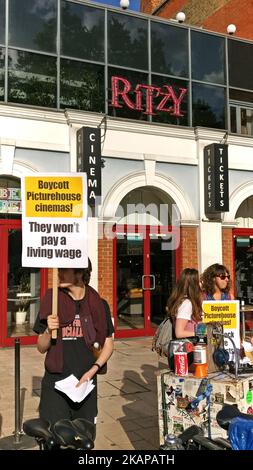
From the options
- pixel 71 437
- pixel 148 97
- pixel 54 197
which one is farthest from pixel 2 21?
pixel 71 437

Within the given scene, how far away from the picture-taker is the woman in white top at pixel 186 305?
4660 mm

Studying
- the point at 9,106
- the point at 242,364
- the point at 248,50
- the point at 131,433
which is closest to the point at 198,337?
the point at 242,364

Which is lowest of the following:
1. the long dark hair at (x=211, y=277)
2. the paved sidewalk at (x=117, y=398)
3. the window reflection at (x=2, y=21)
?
the paved sidewalk at (x=117, y=398)

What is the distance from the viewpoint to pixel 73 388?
3418 millimetres

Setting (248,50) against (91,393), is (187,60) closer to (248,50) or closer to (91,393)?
(248,50)

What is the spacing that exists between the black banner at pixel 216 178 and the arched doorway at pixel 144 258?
0.94m

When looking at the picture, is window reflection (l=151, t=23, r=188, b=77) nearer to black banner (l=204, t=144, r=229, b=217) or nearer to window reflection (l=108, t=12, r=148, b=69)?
window reflection (l=108, t=12, r=148, b=69)

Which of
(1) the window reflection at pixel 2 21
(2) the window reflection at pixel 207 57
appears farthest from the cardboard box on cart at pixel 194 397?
(2) the window reflection at pixel 207 57

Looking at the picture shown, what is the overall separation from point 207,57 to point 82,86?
390 centimetres

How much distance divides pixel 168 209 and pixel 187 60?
400 cm

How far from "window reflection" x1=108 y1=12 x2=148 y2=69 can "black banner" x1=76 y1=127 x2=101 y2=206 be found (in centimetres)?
222

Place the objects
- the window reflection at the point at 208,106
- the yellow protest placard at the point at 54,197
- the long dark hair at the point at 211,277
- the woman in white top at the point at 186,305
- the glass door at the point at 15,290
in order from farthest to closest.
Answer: the window reflection at the point at 208,106 < the glass door at the point at 15,290 < the long dark hair at the point at 211,277 < the woman in white top at the point at 186,305 < the yellow protest placard at the point at 54,197

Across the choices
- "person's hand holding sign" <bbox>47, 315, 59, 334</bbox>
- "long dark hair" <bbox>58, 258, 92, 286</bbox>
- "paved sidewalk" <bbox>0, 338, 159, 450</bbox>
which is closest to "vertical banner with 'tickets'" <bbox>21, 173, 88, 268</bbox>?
"long dark hair" <bbox>58, 258, 92, 286</bbox>
